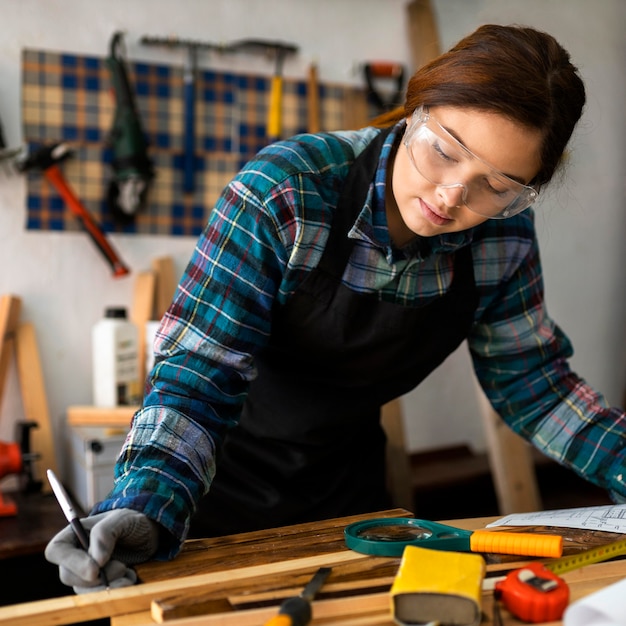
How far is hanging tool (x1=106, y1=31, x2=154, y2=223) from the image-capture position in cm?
260

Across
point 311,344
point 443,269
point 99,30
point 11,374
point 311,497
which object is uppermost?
point 99,30

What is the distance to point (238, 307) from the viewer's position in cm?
126

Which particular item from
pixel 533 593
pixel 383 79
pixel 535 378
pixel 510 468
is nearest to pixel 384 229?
pixel 535 378

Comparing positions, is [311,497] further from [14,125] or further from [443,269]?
[14,125]

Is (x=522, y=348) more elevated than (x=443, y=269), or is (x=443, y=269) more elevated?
(x=443, y=269)

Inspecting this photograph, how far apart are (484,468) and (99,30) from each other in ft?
7.31

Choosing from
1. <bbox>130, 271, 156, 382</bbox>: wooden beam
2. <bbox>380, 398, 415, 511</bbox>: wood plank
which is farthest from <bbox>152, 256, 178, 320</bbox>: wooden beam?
<bbox>380, 398, 415, 511</bbox>: wood plank

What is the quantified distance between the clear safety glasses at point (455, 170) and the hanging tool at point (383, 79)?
1857mm

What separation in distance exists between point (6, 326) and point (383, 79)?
68.9 inches

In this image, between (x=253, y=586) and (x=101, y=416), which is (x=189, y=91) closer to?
(x=101, y=416)

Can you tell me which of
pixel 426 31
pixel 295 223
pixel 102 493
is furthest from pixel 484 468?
pixel 295 223

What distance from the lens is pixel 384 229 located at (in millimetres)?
1440

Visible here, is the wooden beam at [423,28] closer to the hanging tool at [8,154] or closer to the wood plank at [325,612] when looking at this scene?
the hanging tool at [8,154]

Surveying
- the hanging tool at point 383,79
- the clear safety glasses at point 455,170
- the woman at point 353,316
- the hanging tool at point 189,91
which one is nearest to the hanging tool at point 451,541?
the woman at point 353,316
